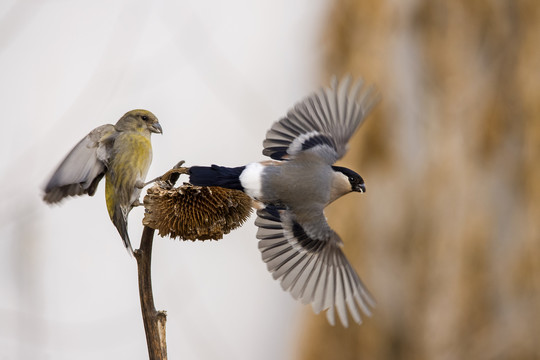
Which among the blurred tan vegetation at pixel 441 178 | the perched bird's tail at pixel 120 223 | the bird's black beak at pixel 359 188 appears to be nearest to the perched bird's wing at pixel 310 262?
the bird's black beak at pixel 359 188

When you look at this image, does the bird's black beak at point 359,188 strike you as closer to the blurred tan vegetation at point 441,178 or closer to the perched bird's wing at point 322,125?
the perched bird's wing at point 322,125

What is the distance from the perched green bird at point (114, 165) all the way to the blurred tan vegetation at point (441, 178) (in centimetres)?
139

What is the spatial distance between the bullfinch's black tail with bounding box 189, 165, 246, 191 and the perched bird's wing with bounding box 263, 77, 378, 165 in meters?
0.09

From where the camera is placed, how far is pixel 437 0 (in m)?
2.11

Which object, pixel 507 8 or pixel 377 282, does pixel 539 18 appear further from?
pixel 377 282

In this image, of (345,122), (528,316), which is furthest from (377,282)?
(345,122)

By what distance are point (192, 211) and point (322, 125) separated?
287 millimetres

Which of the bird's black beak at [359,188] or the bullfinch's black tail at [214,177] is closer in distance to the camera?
the bullfinch's black tail at [214,177]

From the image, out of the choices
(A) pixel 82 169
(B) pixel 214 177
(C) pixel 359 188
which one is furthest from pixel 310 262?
(A) pixel 82 169

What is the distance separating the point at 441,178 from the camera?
7.09 ft

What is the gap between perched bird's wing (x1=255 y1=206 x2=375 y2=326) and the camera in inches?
33.9

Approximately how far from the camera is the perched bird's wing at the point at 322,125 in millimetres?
874

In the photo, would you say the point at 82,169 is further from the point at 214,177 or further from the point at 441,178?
the point at 441,178

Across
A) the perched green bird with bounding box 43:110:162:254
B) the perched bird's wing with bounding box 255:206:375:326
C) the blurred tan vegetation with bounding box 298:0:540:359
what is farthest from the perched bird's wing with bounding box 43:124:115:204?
the blurred tan vegetation with bounding box 298:0:540:359
